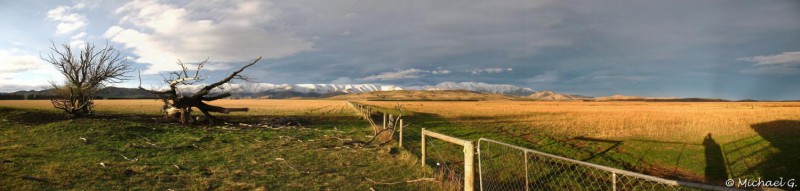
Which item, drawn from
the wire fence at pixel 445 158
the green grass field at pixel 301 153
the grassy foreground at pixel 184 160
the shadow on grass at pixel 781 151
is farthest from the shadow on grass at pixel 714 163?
the grassy foreground at pixel 184 160

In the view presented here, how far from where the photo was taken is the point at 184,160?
12688mm

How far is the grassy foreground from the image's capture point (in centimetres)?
971

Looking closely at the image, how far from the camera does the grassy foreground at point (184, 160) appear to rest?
9.71 metres

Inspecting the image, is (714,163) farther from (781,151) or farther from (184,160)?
(184,160)

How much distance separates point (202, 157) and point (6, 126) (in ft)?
46.7

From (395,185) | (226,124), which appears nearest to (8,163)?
(395,185)

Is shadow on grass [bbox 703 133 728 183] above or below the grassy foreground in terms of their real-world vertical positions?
below

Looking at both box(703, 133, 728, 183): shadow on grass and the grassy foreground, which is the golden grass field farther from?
box(703, 133, 728, 183): shadow on grass

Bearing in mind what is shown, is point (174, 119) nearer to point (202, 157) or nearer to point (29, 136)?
point (29, 136)

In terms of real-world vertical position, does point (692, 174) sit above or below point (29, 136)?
below

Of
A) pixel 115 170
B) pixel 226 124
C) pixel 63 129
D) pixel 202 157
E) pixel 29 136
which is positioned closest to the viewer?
pixel 115 170

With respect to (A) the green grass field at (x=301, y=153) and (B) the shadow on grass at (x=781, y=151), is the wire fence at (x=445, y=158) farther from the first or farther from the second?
(B) the shadow on grass at (x=781, y=151)

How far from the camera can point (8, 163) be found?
11.2 metres

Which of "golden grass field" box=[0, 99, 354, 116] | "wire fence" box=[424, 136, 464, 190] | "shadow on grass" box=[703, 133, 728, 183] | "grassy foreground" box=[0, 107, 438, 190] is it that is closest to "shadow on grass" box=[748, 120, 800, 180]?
"shadow on grass" box=[703, 133, 728, 183]
